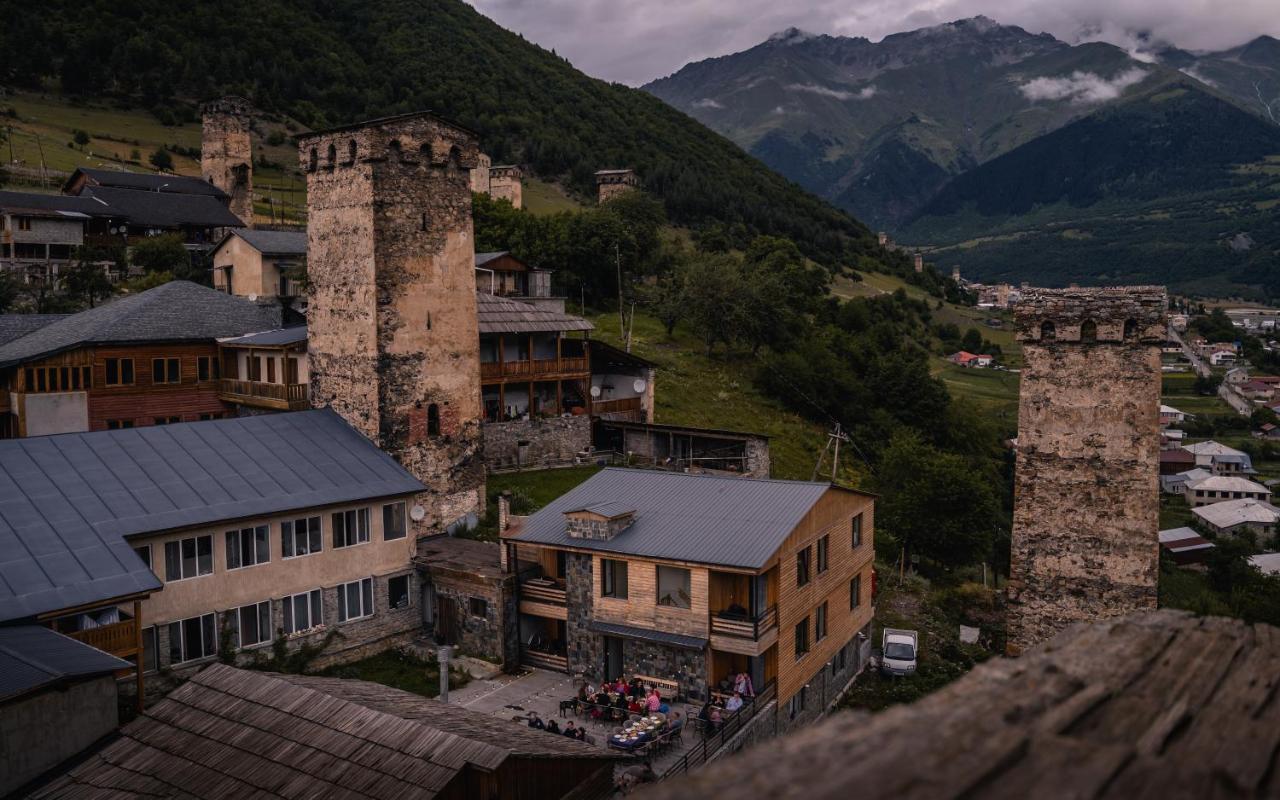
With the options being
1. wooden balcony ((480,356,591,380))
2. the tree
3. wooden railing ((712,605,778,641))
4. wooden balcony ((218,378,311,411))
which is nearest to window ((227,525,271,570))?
wooden balcony ((218,378,311,411))

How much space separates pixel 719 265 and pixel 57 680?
5633cm

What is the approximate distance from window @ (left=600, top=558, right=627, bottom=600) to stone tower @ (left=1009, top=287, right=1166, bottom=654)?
10.3m

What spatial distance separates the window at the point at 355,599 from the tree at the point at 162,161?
8032 centimetres

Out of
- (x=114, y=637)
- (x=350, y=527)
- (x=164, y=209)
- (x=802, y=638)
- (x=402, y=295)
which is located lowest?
(x=802, y=638)

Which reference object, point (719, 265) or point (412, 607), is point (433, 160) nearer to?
point (412, 607)

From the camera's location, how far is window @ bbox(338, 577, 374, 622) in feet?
86.2

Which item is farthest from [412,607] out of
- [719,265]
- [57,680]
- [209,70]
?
[209,70]

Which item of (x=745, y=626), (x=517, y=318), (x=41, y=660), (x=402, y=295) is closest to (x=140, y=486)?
(x=41, y=660)

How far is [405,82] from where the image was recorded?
465 ft

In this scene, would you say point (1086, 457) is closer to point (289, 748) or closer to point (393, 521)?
point (393, 521)

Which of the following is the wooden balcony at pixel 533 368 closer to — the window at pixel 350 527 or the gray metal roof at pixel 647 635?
the window at pixel 350 527

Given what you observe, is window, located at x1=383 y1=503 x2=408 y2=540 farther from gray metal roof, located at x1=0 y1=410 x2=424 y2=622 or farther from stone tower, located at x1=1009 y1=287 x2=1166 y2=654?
stone tower, located at x1=1009 y1=287 x2=1166 y2=654

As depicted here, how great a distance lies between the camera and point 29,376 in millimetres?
32281

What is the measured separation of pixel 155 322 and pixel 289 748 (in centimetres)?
2661
